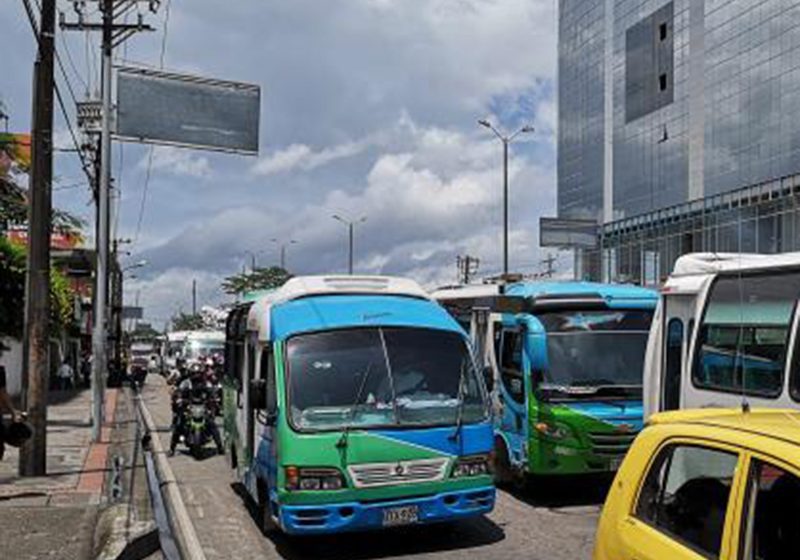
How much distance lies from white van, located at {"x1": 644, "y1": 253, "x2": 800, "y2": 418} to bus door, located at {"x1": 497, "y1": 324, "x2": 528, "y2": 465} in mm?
1714

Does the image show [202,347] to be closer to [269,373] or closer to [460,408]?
[269,373]

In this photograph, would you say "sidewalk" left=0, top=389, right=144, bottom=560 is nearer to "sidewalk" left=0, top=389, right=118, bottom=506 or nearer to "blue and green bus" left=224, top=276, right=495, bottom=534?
"sidewalk" left=0, top=389, right=118, bottom=506

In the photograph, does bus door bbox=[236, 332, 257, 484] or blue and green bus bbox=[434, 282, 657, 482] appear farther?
blue and green bus bbox=[434, 282, 657, 482]

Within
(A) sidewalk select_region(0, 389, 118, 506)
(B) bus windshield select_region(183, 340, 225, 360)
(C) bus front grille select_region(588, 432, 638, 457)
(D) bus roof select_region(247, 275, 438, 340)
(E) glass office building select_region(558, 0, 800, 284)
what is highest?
(E) glass office building select_region(558, 0, 800, 284)

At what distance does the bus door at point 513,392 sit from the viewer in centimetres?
1212

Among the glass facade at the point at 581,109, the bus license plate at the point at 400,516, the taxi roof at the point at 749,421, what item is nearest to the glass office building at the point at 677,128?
the glass facade at the point at 581,109

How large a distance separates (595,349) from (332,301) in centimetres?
351

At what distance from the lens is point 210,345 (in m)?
46.6

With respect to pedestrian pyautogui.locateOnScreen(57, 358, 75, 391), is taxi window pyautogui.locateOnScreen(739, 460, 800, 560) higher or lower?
higher

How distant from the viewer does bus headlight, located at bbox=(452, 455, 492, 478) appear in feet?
30.6

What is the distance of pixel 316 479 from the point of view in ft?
29.4

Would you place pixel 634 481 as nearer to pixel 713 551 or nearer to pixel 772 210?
pixel 713 551

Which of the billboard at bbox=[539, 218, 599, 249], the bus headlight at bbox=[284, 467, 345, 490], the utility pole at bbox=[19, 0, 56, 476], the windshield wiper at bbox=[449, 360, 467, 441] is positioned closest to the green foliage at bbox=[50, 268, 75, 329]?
the utility pole at bbox=[19, 0, 56, 476]

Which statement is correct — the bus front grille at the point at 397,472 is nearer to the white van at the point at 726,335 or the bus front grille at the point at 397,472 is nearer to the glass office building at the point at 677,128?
the white van at the point at 726,335
